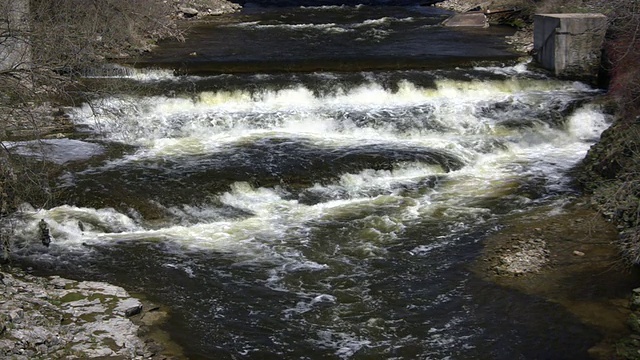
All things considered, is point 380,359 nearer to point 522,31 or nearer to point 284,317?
point 284,317

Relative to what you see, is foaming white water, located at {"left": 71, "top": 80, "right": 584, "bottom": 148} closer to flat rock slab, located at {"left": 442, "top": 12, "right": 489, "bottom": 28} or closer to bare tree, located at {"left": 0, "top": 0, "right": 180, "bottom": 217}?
bare tree, located at {"left": 0, "top": 0, "right": 180, "bottom": 217}

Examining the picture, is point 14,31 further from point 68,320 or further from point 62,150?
point 62,150

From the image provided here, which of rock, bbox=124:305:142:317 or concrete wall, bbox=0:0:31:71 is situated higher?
concrete wall, bbox=0:0:31:71

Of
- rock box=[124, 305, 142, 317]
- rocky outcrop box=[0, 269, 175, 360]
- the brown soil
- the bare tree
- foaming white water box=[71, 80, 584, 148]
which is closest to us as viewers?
rocky outcrop box=[0, 269, 175, 360]

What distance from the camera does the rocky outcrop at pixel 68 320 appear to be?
717 centimetres

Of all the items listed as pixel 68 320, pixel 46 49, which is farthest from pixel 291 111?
pixel 68 320

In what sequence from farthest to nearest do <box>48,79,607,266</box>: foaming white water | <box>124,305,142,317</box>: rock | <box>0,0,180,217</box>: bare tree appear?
<box>48,79,607,266</box>: foaming white water
<box>0,0,180,217</box>: bare tree
<box>124,305,142,317</box>: rock

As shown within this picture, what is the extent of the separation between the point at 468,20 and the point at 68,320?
61.3 feet

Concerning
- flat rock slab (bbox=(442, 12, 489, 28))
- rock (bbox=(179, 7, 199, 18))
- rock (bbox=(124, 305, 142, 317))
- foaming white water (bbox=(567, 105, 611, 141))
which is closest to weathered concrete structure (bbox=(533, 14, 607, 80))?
Result: foaming white water (bbox=(567, 105, 611, 141))

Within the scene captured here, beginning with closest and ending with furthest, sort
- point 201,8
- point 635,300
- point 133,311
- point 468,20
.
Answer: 1. point 133,311
2. point 635,300
3. point 468,20
4. point 201,8

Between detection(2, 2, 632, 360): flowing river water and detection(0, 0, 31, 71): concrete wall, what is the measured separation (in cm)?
166

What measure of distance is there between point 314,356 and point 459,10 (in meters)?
23.0

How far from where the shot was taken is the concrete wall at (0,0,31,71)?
8.16 metres

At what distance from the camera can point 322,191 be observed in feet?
39.6
